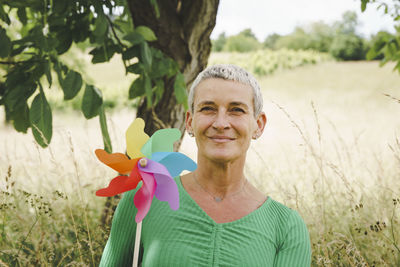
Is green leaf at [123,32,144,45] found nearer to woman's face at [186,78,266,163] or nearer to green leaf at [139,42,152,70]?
green leaf at [139,42,152,70]

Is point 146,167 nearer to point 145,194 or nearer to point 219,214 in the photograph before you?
point 145,194

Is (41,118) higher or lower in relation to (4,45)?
lower

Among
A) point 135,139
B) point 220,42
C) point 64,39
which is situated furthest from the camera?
point 220,42

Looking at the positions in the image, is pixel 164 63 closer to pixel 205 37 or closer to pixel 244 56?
pixel 205 37

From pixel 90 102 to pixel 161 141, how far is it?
654mm

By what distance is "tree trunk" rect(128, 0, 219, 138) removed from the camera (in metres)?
2.57

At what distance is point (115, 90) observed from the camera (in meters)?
18.7

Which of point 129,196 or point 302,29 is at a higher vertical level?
point 302,29

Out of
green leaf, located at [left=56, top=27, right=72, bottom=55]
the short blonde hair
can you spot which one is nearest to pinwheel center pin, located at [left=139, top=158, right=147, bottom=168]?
the short blonde hair

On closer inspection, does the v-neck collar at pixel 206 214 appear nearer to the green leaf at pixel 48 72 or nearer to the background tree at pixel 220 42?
the green leaf at pixel 48 72

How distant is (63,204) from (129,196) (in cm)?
199

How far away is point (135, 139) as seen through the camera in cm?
119

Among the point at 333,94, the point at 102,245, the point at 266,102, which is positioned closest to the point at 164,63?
the point at 102,245

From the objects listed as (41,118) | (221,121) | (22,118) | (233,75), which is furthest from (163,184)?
(22,118)
